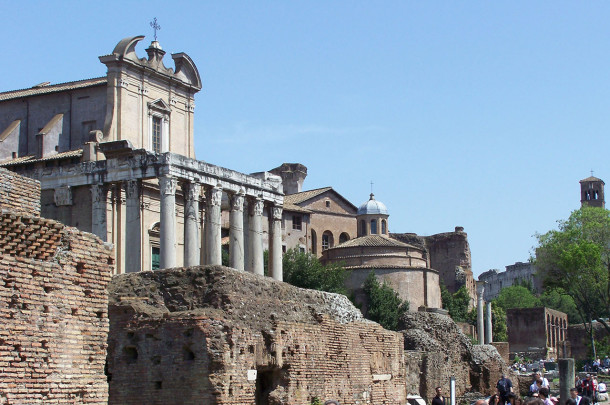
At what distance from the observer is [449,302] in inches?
2808

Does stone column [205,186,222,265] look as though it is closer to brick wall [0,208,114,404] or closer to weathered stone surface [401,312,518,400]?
weathered stone surface [401,312,518,400]

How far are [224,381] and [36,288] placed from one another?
3.67 metres

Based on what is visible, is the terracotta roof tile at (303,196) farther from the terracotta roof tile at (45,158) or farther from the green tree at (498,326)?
the terracotta roof tile at (45,158)

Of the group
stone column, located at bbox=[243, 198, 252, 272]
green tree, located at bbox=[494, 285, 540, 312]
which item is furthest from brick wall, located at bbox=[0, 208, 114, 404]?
green tree, located at bbox=[494, 285, 540, 312]

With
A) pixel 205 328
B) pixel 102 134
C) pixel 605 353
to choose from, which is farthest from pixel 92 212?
pixel 605 353

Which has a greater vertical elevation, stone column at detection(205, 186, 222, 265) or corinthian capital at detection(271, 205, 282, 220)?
corinthian capital at detection(271, 205, 282, 220)

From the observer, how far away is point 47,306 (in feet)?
36.9

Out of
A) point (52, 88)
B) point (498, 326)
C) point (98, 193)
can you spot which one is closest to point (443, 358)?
point (98, 193)

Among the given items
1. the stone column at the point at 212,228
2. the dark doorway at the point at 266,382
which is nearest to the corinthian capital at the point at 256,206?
the stone column at the point at 212,228

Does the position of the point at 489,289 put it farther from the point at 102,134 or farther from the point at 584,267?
the point at 102,134

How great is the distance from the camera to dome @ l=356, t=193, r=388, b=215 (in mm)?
70562

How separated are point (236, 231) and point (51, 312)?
30.6 m

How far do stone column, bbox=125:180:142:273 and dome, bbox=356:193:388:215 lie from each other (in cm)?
3384

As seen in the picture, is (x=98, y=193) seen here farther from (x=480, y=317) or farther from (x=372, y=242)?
(x=372, y=242)
